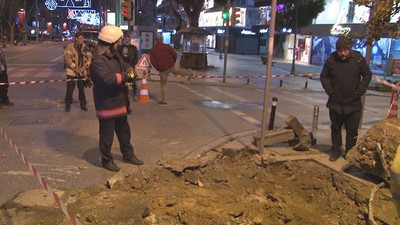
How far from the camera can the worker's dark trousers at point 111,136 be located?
17.9ft

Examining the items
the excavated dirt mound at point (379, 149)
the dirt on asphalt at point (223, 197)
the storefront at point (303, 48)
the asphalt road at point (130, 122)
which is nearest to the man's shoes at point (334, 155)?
the dirt on asphalt at point (223, 197)

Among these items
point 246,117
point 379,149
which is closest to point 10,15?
point 246,117

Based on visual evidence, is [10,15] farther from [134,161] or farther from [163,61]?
[134,161]

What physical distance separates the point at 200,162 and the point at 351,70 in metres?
2.54

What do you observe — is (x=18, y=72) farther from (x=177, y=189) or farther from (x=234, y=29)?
(x=234, y=29)

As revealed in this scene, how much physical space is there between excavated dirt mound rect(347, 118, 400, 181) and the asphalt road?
184cm

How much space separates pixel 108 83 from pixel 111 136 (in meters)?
0.81

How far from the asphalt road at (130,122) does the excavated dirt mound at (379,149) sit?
1.84 m

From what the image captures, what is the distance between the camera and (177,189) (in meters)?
5.00

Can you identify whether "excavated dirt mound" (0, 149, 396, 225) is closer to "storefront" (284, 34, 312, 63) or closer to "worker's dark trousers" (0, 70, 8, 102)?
"worker's dark trousers" (0, 70, 8, 102)

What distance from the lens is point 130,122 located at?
28.7 ft

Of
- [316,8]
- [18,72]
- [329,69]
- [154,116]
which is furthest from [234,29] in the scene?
[329,69]

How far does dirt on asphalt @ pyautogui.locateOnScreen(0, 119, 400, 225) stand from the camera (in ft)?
13.3

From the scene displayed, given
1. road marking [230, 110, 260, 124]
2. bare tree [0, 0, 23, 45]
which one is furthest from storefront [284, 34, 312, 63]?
bare tree [0, 0, 23, 45]
